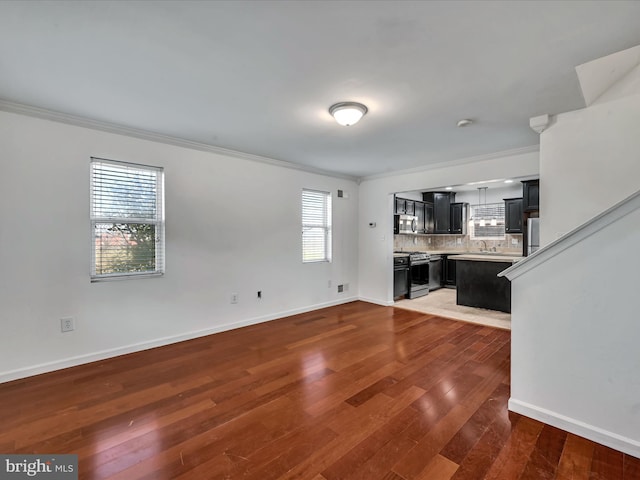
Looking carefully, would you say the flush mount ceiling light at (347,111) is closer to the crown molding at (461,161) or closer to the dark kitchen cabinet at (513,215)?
the crown molding at (461,161)

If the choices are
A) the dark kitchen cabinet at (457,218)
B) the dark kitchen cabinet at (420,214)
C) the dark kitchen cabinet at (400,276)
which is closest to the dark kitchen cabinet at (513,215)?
the dark kitchen cabinet at (457,218)

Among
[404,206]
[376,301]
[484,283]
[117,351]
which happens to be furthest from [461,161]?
[117,351]

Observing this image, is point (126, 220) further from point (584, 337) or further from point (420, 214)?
point (420, 214)

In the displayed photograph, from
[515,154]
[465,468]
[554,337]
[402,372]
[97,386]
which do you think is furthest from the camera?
[515,154]

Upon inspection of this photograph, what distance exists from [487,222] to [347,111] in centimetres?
615

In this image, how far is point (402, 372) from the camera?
284cm

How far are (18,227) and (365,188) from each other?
4.91m

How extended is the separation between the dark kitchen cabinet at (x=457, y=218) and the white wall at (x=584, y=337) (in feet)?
19.4

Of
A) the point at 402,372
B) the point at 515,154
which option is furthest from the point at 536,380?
the point at 515,154

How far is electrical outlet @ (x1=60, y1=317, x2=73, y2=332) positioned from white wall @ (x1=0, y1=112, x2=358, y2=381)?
41 mm

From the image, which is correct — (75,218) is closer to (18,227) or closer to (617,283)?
(18,227)

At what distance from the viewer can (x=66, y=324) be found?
9.73 feet

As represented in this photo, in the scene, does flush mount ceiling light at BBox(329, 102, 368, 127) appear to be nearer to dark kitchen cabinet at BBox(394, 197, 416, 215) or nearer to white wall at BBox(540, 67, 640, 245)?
white wall at BBox(540, 67, 640, 245)

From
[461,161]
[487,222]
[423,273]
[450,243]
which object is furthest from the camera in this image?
[450,243]
